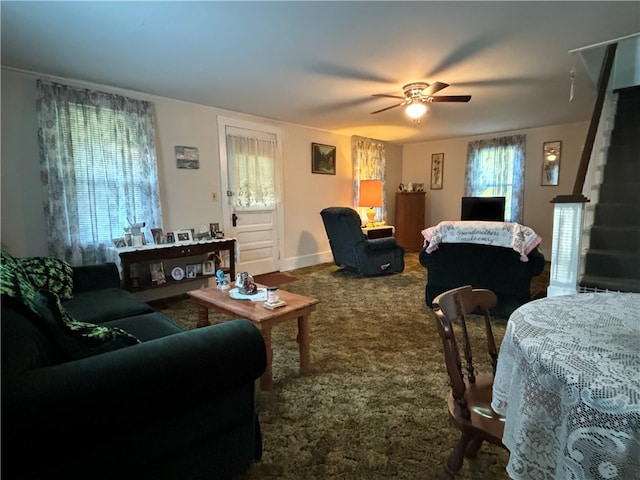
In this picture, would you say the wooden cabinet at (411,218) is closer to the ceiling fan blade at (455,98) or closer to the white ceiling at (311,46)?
the white ceiling at (311,46)

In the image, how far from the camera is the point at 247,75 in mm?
3174

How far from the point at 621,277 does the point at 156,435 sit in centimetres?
349

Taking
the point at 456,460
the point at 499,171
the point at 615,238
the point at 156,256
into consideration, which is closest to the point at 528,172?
the point at 499,171

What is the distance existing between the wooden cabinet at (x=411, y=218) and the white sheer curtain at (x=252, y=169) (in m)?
3.02

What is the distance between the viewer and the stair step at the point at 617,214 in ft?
10.0

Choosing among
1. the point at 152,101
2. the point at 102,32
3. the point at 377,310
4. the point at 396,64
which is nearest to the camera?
the point at 102,32

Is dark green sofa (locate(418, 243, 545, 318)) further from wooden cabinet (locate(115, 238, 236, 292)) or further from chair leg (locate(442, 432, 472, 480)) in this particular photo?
wooden cabinet (locate(115, 238, 236, 292))

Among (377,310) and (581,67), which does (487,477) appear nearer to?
(377,310)

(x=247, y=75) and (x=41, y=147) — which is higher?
(x=247, y=75)

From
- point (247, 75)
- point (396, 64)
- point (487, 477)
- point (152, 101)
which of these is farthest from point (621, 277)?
point (152, 101)

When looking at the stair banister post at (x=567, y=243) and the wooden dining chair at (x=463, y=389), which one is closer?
the wooden dining chair at (x=463, y=389)

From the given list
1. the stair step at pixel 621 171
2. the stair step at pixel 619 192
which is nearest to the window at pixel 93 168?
the stair step at pixel 619 192

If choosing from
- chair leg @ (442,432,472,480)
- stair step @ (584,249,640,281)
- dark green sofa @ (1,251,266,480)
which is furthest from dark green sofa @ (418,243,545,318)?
dark green sofa @ (1,251,266,480)

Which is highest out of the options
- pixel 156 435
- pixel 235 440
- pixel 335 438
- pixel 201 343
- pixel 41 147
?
pixel 41 147
